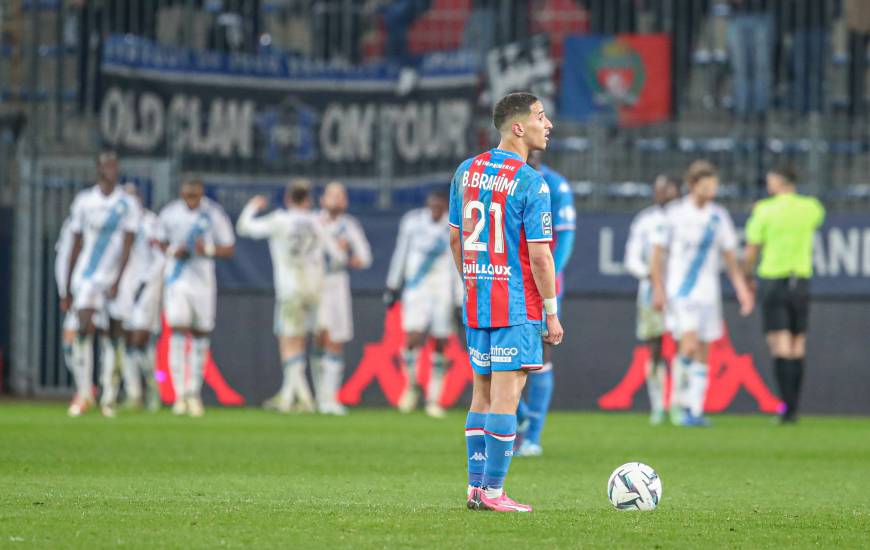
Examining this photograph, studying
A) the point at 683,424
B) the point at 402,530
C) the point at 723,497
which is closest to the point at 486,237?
the point at 402,530

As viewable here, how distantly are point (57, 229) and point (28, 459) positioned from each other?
359 inches

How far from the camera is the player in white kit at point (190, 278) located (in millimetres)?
17047

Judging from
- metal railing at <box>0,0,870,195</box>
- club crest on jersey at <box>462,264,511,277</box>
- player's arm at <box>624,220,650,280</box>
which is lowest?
player's arm at <box>624,220,650,280</box>

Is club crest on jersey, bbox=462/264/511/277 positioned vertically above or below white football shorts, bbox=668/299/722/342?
above

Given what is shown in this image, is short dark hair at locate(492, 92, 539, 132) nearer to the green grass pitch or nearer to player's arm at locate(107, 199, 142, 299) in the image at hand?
the green grass pitch

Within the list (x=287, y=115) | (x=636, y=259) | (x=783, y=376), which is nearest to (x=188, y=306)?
(x=287, y=115)

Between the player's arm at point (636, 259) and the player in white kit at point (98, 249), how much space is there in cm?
510

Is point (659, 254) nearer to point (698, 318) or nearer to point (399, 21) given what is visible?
point (698, 318)

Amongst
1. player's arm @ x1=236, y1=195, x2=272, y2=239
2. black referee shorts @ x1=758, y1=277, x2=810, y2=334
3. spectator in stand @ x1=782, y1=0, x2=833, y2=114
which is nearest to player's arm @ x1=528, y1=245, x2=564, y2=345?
black referee shorts @ x1=758, y1=277, x2=810, y2=334

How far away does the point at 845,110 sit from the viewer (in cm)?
1892

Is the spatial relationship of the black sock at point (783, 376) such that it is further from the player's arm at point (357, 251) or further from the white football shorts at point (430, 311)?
the player's arm at point (357, 251)

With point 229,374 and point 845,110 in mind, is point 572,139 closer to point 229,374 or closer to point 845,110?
point 845,110

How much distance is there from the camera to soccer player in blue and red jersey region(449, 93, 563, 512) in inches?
302

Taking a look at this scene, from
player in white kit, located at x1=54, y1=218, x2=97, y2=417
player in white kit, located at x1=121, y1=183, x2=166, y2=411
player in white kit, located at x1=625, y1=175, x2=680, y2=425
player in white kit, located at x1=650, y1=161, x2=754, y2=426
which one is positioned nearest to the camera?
player in white kit, located at x1=650, y1=161, x2=754, y2=426
